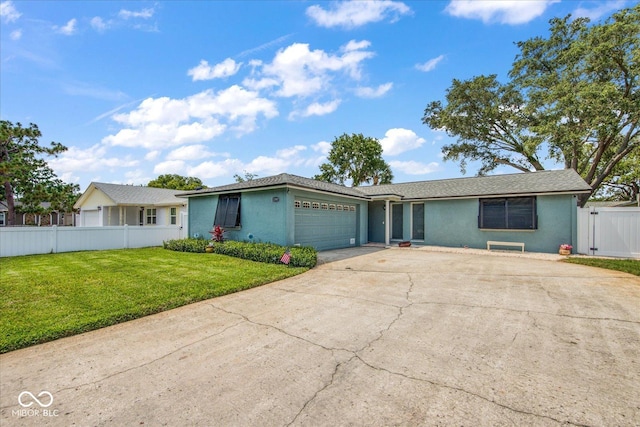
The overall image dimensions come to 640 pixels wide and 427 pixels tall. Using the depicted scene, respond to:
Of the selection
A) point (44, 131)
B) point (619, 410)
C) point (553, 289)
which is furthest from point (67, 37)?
point (553, 289)

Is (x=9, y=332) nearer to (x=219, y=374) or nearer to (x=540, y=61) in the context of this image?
(x=219, y=374)

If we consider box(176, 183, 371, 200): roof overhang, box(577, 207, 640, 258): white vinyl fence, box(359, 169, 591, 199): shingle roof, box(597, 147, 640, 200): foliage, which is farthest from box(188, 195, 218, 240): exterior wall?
box(597, 147, 640, 200): foliage

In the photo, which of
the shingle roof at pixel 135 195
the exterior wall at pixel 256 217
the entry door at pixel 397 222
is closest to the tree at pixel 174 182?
the shingle roof at pixel 135 195

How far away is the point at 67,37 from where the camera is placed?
900 cm

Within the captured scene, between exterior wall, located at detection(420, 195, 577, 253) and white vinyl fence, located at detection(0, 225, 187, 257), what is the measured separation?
44.0 feet

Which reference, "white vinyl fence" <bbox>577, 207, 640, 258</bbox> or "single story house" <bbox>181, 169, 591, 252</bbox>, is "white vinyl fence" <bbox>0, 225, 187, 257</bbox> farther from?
"white vinyl fence" <bbox>577, 207, 640, 258</bbox>

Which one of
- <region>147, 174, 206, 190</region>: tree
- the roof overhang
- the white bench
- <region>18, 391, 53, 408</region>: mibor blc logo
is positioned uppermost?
<region>147, 174, 206, 190</region>: tree

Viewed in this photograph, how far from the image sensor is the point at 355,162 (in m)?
34.2

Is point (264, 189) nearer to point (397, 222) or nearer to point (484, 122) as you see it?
point (397, 222)

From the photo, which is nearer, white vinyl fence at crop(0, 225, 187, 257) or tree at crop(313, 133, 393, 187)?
white vinyl fence at crop(0, 225, 187, 257)

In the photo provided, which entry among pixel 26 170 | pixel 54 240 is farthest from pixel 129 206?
pixel 54 240

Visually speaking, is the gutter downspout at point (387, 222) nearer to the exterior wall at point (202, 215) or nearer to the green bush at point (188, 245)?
the exterior wall at point (202, 215)

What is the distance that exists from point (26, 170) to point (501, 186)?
1037 inches

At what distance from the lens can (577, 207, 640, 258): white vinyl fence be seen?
10375 mm
